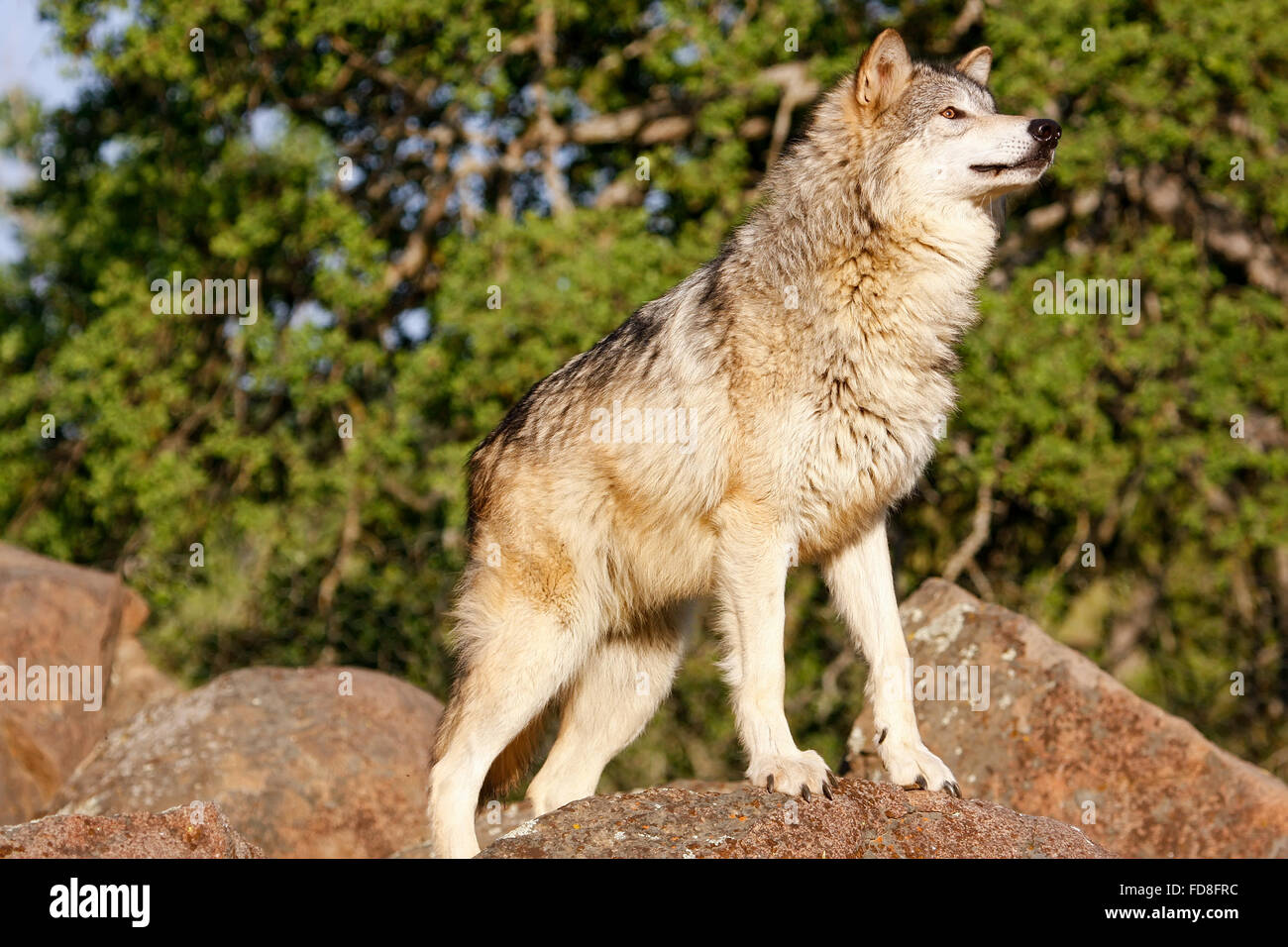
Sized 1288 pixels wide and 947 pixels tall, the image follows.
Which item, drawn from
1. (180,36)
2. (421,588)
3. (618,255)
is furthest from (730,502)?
(180,36)

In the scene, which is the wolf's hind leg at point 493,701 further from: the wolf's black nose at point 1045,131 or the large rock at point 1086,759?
the wolf's black nose at point 1045,131

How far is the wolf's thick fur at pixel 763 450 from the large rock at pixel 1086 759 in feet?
5.53

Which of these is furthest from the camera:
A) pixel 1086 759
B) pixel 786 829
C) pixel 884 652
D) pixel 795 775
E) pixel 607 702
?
pixel 1086 759

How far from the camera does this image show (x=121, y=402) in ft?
38.7

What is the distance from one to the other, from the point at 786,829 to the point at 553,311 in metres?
6.90

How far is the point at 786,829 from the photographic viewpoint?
13.3 ft

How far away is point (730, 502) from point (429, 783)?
1.55 meters

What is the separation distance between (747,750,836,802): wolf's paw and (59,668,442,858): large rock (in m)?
3.00

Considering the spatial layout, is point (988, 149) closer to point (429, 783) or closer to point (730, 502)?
point (730, 502)

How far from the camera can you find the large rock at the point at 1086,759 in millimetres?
6031

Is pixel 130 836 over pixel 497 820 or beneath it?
over

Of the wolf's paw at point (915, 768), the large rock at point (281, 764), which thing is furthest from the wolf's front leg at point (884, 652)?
the large rock at point (281, 764)

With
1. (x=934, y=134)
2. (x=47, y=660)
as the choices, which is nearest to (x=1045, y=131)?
(x=934, y=134)

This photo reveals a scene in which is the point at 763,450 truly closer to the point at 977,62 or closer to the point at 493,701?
the point at 493,701
